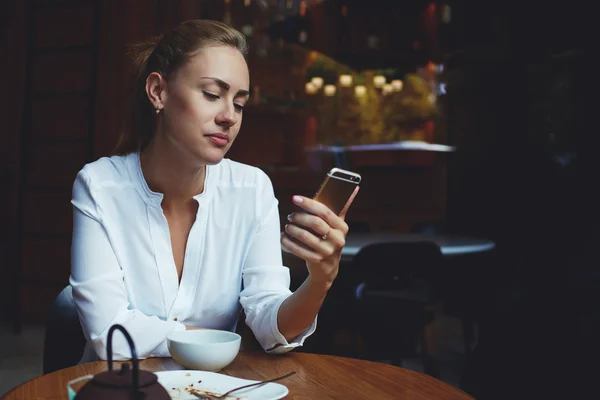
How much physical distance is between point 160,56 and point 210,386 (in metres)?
0.90

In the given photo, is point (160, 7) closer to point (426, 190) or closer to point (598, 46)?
point (598, 46)

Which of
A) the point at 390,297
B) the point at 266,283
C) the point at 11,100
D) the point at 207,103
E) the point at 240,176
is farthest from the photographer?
the point at 11,100

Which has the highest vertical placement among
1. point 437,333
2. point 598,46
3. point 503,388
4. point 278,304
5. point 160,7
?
point 160,7

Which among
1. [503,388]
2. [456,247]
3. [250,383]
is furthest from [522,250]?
[250,383]

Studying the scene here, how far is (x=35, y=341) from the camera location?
4195 mm

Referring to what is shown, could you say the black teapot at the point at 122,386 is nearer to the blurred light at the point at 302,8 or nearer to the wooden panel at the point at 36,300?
the wooden panel at the point at 36,300

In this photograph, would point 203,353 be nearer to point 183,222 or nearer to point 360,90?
point 183,222

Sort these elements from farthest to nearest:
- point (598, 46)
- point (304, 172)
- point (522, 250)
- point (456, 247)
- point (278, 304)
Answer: point (304, 172)
point (522, 250)
point (598, 46)
point (456, 247)
point (278, 304)

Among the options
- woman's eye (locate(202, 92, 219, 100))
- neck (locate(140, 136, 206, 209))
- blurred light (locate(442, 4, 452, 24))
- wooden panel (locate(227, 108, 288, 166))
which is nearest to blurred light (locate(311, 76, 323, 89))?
wooden panel (locate(227, 108, 288, 166))

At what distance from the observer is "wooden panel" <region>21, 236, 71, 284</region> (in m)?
4.55

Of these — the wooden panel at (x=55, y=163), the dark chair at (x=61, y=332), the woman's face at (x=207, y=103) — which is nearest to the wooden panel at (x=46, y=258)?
the wooden panel at (x=55, y=163)

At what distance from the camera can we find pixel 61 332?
146 centimetres

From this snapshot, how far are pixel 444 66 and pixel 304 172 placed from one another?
2.21m

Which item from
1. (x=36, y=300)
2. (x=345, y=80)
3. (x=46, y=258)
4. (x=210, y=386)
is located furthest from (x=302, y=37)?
(x=210, y=386)
